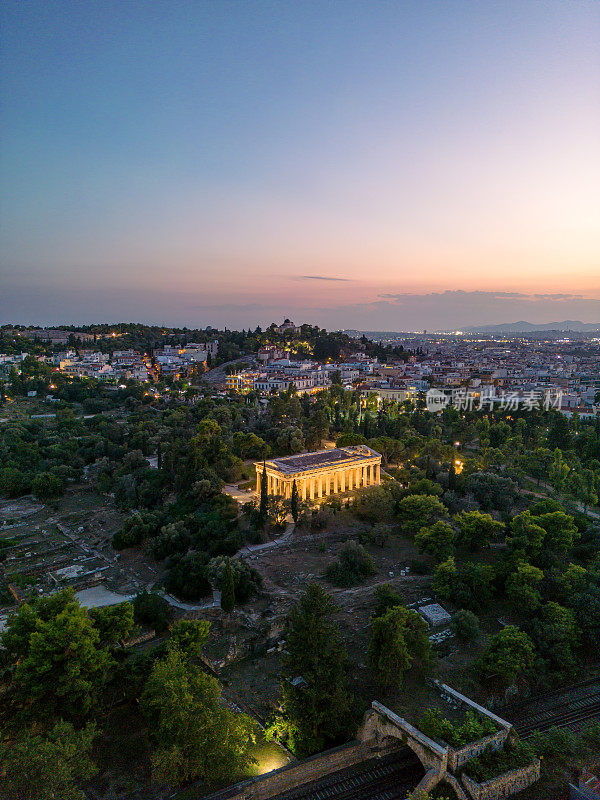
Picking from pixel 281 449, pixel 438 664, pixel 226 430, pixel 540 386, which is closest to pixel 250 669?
pixel 438 664

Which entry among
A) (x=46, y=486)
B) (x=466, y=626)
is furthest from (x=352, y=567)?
(x=46, y=486)

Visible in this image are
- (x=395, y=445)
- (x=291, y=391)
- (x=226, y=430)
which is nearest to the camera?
(x=395, y=445)

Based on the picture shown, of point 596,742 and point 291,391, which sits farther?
point 291,391

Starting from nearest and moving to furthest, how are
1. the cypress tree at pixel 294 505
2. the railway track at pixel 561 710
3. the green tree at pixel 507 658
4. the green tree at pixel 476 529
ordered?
the railway track at pixel 561 710 < the green tree at pixel 507 658 < the green tree at pixel 476 529 < the cypress tree at pixel 294 505

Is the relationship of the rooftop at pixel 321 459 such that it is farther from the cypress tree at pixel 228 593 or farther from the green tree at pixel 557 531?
the green tree at pixel 557 531

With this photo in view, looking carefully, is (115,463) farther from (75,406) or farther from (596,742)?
(596,742)

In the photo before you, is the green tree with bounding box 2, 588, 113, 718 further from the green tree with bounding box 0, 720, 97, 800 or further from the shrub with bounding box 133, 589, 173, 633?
the shrub with bounding box 133, 589, 173, 633

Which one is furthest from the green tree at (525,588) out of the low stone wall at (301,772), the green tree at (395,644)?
the low stone wall at (301,772)
